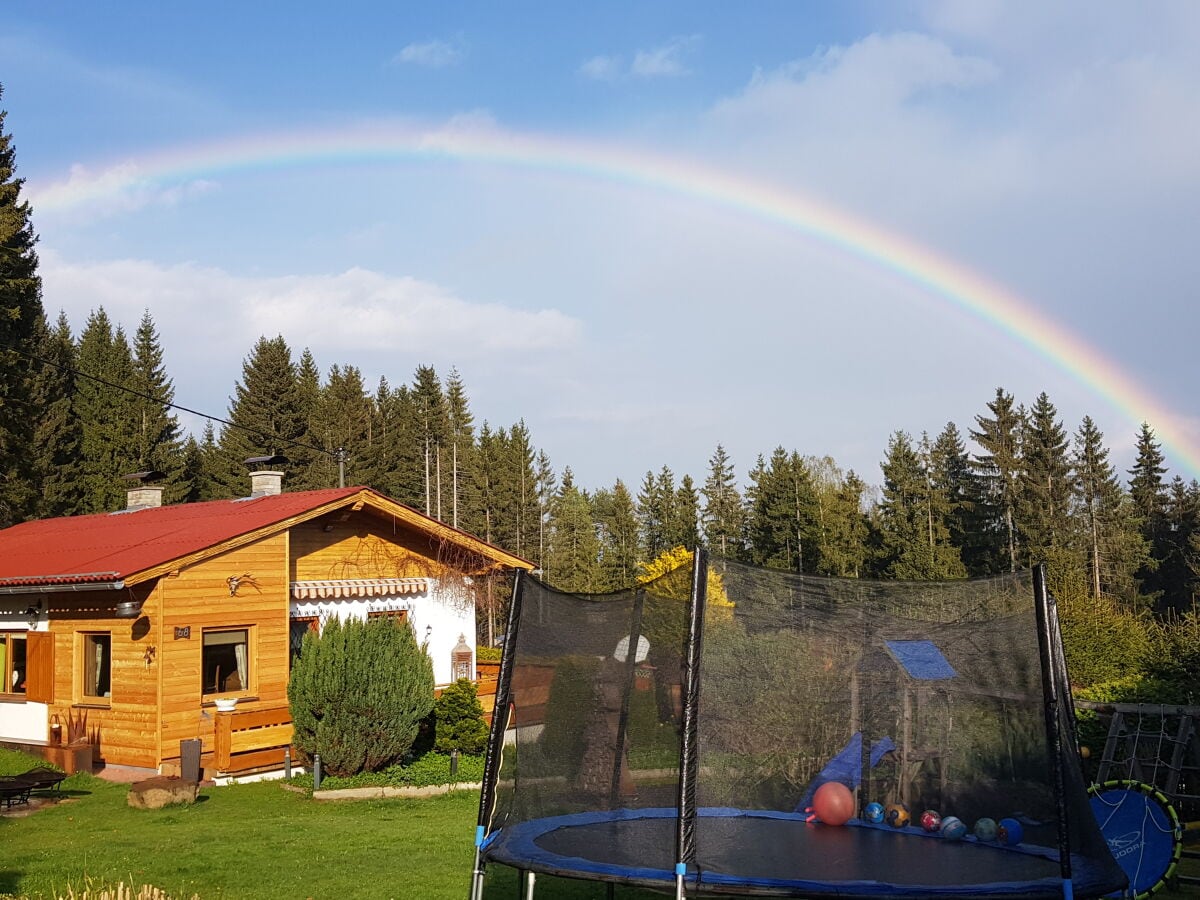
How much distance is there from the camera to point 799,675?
6758 mm

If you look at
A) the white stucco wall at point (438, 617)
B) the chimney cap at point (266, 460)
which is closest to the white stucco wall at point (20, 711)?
the chimney cap at point (266, 460)

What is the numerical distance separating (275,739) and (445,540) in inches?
219

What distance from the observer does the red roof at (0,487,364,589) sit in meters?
14.8

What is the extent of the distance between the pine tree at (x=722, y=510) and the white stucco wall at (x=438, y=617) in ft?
112

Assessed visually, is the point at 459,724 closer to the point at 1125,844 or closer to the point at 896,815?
the point at 896,815

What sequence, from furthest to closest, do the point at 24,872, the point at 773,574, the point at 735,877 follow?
1. the point at 24,872
2. the point at 773,574
3. the point at 735,877

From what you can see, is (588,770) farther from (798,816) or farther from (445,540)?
(445,540)

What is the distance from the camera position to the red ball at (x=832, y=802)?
23.9 ft

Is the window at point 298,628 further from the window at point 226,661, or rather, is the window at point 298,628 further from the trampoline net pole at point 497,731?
the trampoline net pole at point 497,731

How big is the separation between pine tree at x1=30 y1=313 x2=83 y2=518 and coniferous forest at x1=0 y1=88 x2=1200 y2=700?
4.6 inches

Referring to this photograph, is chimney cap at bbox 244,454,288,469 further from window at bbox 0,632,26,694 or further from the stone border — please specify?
the stone border

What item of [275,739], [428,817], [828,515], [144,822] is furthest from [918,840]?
[828,515]

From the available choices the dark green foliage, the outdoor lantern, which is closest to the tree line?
the outdoor lantern

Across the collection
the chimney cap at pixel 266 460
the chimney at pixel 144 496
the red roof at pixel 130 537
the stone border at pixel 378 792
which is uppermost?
the chimney cap at pixel 266 460
